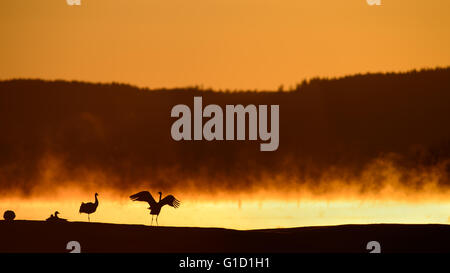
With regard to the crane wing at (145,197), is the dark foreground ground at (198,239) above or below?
below

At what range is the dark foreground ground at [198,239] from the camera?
17250 mm

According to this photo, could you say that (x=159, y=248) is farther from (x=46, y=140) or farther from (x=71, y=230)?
(x=46, y=140)

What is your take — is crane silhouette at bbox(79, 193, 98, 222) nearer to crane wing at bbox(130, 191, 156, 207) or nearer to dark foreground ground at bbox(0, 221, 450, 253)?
dark foreground ground at bbox(0, 221, 450, 253)

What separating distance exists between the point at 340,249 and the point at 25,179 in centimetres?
627

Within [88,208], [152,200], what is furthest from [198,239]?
[88,208]

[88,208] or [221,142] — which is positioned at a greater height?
[221,142]

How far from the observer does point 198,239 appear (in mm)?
17516

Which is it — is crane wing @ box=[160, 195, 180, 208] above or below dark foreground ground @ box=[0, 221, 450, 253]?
above

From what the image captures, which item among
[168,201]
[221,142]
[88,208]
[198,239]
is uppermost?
[221,142]

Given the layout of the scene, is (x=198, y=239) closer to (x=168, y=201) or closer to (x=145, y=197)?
(x=168, y=201)

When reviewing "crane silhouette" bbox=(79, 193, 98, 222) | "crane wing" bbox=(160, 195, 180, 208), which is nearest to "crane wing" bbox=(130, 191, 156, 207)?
"crane wing" bbox=(160, 195, 180, 208)

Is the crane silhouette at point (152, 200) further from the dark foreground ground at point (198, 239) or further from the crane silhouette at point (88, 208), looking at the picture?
the crane silhouette at point (88, 208)

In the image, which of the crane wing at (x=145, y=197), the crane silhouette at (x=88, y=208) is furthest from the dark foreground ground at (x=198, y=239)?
the crane wing at (x=145, y=197)

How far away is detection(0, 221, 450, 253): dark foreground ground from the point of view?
1725cm
